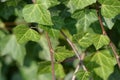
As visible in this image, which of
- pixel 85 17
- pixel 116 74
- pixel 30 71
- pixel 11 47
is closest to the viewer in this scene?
pixel 85 17

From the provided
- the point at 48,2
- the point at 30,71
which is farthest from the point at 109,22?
the point at 30,71

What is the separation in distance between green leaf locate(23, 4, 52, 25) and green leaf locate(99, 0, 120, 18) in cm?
15

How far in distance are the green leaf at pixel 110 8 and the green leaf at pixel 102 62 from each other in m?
0.16

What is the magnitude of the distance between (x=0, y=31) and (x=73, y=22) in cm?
39

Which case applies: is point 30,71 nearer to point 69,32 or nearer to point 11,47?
point 11,47

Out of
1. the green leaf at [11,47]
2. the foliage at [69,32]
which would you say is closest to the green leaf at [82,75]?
the foliage at [69,32]

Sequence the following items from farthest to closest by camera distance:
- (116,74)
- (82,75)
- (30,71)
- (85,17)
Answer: (30,71), (116,74), (85,17), (82,75)

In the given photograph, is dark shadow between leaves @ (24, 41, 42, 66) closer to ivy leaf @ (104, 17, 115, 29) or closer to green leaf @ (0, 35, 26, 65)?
green leaf @ (0, 35, 26, 65)

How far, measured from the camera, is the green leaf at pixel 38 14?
949 millimetres

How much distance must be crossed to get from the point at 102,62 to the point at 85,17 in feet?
0.50

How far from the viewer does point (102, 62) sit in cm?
111

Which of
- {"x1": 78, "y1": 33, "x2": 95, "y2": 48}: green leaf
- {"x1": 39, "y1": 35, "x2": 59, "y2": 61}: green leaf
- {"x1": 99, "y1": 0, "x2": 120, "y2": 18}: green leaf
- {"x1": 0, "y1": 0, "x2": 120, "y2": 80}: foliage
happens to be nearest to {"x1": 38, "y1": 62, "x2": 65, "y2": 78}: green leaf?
{"x1": 0, "y1": 0, "x2": 120, "y2": 80}: foliage

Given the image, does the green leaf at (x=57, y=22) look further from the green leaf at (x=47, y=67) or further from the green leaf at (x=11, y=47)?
the green leaf at (x=11, y=47)

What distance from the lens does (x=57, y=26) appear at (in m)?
1.03
